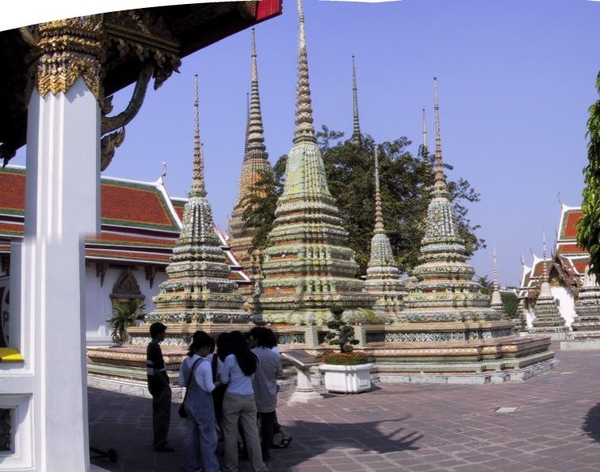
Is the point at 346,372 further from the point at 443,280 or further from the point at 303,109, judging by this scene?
the point at 303,109

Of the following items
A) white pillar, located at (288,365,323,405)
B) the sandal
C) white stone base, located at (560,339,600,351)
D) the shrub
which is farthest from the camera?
white stone base, located at (560,339,600,351)

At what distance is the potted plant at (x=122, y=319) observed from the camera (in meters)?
27.6

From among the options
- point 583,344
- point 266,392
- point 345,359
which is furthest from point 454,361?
point 583,344

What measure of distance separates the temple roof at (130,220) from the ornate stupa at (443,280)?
468 inches

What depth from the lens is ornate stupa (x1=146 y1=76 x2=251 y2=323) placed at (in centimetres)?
1463

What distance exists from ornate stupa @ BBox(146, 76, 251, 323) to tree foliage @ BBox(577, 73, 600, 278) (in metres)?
9.48

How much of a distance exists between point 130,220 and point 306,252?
1647 centimetres

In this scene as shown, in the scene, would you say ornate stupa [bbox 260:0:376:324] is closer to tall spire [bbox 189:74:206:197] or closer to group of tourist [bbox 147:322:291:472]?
tall spire [bbox 189:74:206:197]

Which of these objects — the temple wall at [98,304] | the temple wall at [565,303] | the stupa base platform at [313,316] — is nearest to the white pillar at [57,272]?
the stupa base platform at [313,316]

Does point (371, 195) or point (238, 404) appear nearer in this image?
point (238, 404)

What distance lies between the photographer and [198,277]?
49.5 ft

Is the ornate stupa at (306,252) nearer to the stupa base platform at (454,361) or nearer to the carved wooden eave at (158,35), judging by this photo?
the stupa base platform at (454,361)

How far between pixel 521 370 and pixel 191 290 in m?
7.26

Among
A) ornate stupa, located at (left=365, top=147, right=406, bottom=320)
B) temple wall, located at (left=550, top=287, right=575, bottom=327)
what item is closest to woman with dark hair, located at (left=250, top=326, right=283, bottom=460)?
ornate stupa, located at (left=365, top=147, right=406, bottom=320)
